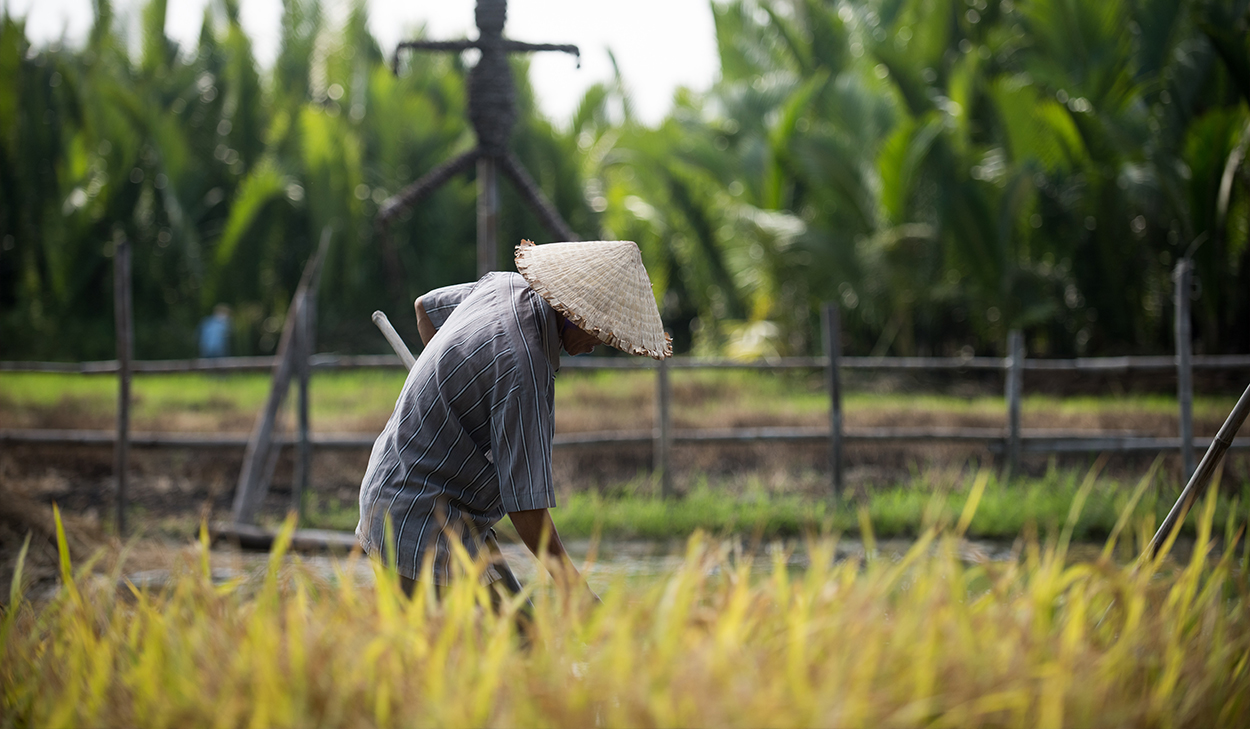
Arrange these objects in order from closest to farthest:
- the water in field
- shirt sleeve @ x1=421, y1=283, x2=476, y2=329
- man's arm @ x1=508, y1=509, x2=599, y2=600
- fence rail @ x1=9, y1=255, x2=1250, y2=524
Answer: man's arm @ x1=508, y1=509, x2=599, y2=600, shirt sleeve @ x1=421, y1=283, x2=476, y2=329, the water in field, fence rail @ x1=9, y1=255, x2=1250, y2=524

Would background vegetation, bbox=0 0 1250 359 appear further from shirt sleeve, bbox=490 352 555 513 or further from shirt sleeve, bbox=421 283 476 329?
shirt sleeve, bbox=490 352 555 513

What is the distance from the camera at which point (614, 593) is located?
4.71 feet

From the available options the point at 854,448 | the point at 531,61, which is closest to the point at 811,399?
the point at 854,448

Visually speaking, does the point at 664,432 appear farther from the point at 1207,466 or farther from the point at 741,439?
the point at 1207,466

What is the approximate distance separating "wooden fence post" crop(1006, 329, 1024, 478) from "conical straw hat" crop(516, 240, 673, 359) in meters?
4.12

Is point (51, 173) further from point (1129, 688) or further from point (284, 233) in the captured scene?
point (1129, 688)

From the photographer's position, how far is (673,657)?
129cm

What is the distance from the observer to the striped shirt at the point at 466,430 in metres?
1.77

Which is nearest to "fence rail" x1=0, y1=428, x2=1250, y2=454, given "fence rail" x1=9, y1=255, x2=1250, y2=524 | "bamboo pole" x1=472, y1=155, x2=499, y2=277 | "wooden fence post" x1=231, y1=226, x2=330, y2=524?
"fence rail" x1=9, y1=255, x2=1250, y2=524

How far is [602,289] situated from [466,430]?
0.40 meters


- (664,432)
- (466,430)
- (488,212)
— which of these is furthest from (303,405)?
(466,430)

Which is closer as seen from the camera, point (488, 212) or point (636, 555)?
point (636, 555)

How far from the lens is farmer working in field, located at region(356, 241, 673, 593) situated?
5.79 ft

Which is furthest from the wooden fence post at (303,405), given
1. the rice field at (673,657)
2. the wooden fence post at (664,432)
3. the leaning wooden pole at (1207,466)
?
the leaning wooden pole at (1207,466)
